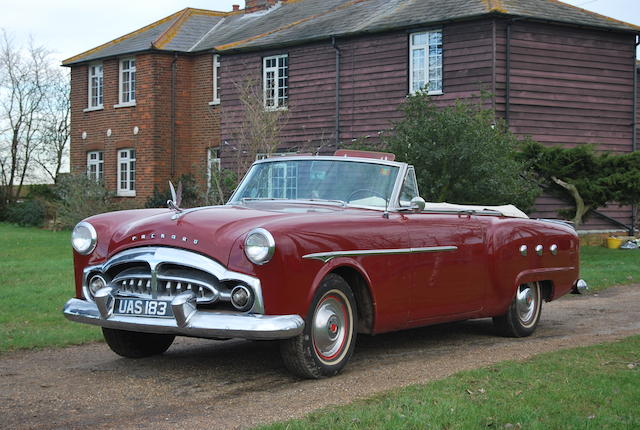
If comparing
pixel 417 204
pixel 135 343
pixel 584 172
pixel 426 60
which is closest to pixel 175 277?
pixel 135 343

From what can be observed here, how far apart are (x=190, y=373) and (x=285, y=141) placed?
61.9 ft

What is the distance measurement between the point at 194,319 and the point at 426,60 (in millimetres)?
17203

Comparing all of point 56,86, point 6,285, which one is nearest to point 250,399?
point 6,285

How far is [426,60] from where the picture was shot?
21.9 meters

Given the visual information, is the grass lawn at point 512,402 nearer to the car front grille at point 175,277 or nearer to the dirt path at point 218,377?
the dirt path at point 218,377

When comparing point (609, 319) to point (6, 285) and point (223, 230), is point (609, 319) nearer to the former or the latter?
point (223, 230)

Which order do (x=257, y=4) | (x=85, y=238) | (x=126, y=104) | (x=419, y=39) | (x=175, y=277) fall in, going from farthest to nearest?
(x=257, y=4), (x=126, y=104), (x=419, y=39), (x=85, y=238), (x=175, y=277)

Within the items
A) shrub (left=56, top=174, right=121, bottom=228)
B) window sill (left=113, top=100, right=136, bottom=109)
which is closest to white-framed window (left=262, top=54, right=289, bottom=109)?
window sill (left=113, top=100, right=136, bottom=109)

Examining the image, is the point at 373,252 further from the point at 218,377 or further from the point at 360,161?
the point at 218,377

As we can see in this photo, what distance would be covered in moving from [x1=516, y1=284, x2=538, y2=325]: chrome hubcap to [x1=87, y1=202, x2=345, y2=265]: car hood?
242 cm

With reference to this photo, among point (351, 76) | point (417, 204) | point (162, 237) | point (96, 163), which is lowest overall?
point (162, 237)

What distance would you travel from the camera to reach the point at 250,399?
5.41m

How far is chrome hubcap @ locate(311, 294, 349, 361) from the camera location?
19.6 feet

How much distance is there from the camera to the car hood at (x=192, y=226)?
575cm
